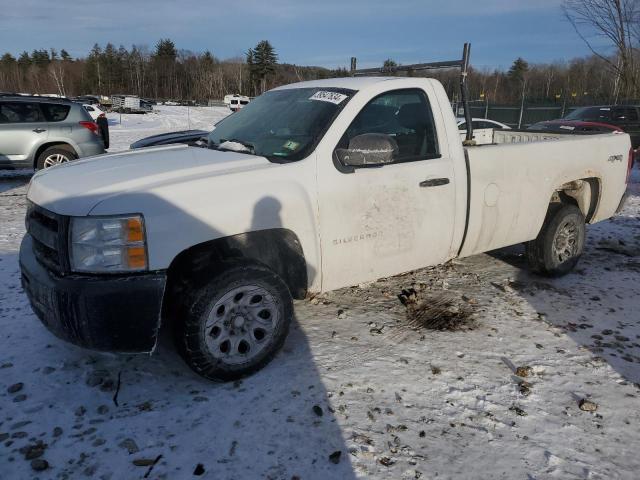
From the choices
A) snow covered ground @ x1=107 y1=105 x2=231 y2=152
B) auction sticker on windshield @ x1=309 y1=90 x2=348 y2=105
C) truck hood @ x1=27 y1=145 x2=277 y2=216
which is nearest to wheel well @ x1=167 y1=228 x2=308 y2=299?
truck hood @ x1=27 y1=145 x2=277 y2=216

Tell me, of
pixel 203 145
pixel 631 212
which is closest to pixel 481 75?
pixel 631 212

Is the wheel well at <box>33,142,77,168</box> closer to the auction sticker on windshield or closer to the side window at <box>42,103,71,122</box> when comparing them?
the side window at <box>42,103,71,122</box>

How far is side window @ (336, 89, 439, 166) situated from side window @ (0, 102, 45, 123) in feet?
28.5

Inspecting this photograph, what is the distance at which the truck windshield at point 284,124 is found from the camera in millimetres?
3422

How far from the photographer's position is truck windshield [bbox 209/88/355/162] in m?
3.42

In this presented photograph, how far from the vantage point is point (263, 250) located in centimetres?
328

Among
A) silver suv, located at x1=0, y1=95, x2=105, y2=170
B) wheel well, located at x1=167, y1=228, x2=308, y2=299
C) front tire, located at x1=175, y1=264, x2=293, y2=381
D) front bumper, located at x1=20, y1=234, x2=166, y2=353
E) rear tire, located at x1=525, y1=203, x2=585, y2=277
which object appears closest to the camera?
front bumper, located at x1=20, y1=234, x2=166, y2=353

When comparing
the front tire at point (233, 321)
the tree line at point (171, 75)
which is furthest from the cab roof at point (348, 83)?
the tree line at point (171, 75)

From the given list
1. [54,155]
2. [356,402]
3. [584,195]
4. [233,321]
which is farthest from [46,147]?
[584,195]

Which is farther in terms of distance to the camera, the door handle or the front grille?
the door handle

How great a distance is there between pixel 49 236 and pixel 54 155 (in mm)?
8035

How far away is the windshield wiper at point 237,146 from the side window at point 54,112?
7.78 m

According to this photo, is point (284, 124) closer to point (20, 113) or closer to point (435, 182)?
point (435, 182)

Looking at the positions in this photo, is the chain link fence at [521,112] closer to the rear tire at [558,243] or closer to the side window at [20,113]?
the rear tire at [558,243]
